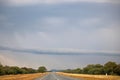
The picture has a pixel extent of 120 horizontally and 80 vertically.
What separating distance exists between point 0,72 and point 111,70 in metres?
54.0

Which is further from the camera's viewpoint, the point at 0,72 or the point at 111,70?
the point at 0,72

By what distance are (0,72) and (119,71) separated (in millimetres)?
59130

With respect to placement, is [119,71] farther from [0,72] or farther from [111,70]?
[0,72]

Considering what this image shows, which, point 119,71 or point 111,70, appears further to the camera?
point 111,70

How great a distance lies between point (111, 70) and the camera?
454ft

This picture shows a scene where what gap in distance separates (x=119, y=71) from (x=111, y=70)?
37.7ft

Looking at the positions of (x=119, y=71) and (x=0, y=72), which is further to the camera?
(x=0, y=72)

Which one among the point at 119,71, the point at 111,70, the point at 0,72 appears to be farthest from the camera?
the point at 0,72

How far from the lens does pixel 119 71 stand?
126875mm

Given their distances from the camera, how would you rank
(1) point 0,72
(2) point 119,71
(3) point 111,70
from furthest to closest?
(1) point 0,72
(3) point 111,70
(2) point 119,71

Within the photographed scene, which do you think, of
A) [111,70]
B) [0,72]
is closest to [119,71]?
[111,70]
